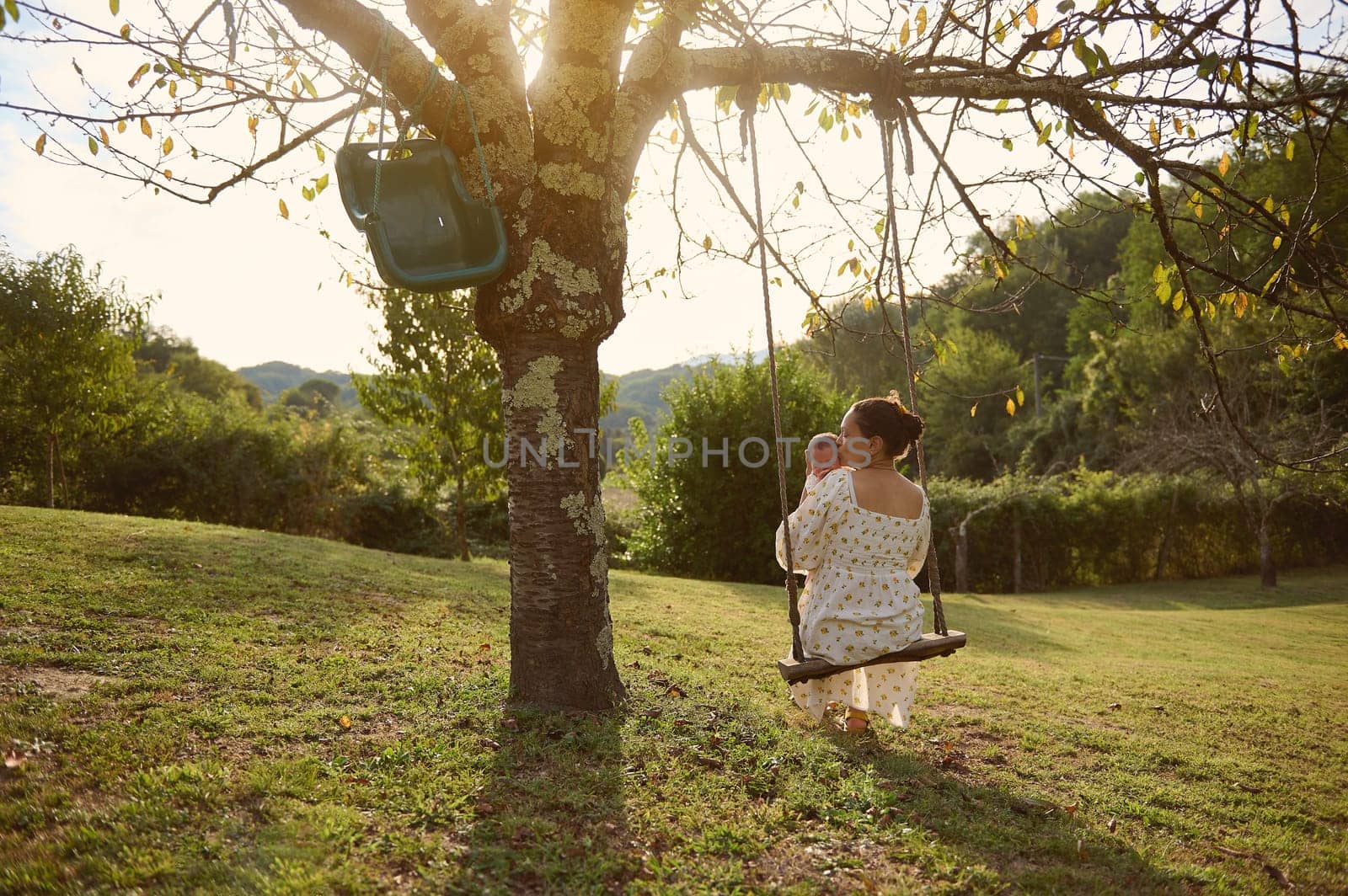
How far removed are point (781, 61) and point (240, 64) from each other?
2994 mm

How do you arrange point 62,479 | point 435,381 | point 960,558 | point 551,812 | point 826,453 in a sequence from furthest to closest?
point 960,558
point 62,479
point 435,381
point 826,453
point 551,812

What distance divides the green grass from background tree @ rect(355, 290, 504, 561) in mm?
6223

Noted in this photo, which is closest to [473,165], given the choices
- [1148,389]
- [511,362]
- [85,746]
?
[511,362]

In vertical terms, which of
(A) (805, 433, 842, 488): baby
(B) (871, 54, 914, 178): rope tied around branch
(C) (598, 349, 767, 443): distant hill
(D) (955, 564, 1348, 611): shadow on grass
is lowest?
(D) (955, 564, 1348, 611): shadow on grass

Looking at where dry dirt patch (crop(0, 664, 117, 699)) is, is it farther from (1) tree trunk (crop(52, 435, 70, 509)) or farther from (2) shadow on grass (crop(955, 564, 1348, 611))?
(1) tree trunk (crop(52, 435, 70, 509))

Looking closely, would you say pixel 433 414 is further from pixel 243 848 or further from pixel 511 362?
pixel 243 848

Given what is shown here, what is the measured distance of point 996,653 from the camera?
771 centimetres

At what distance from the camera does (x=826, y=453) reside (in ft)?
13.6

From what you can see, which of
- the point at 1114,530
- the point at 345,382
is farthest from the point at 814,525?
the point at 345,382

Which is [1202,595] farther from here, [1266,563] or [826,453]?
[826,453]

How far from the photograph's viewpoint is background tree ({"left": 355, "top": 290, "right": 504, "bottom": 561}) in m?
12.2

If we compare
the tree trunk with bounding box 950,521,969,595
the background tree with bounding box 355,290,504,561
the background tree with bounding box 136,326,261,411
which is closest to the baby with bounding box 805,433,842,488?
the background tree with bounding box 355,290,504,561

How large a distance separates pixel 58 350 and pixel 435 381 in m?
6.43

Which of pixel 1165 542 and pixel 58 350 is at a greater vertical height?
pixel 58 350
